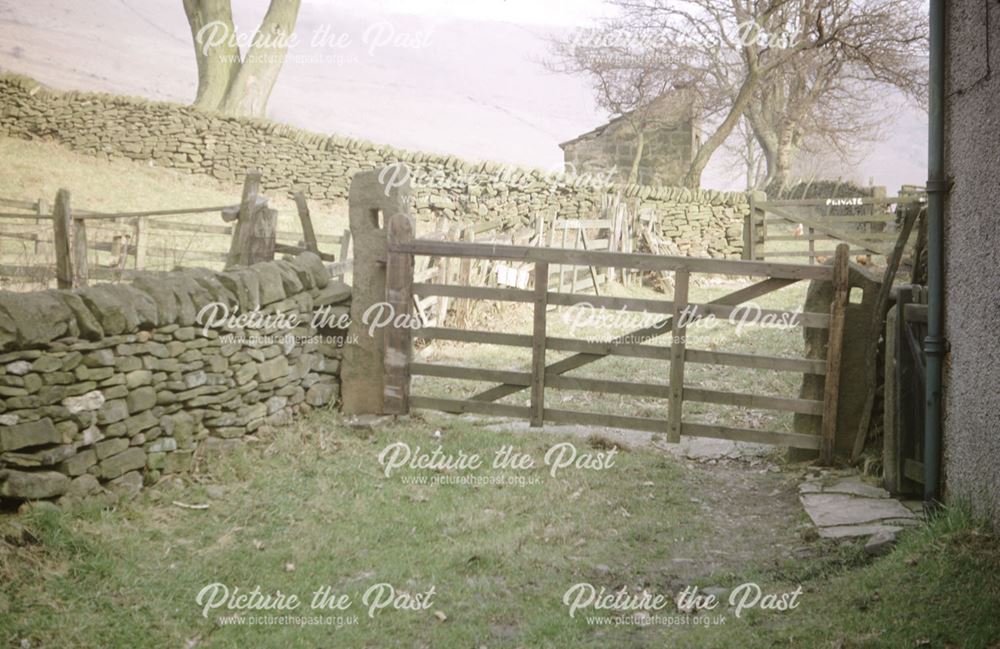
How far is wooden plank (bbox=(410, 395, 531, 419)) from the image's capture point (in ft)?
21.7

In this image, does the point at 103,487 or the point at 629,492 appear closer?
the point at 103,487

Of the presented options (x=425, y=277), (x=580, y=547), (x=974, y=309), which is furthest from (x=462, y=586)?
(x=425, y=277)

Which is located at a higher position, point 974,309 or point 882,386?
point 974,309

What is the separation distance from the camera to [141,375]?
513 cm

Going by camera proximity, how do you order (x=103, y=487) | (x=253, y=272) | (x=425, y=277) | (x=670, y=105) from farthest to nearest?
(x=670, y=105)
(x=425, y=277)
(x=253, y=272)
(x=103, y=487)

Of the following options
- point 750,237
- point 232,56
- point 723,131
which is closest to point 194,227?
point 750,237

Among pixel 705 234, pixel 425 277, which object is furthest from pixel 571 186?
pixel 425 277

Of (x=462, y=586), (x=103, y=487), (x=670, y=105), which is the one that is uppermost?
(x=670, y=105)

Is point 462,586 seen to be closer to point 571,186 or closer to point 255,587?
point 255,587

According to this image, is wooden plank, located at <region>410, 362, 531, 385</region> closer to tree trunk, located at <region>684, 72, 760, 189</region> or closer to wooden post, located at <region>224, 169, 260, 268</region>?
wooden post, located at <region>224, 169, 260, 268</region>

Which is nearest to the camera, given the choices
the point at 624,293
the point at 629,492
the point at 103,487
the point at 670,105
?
the point at 103,487

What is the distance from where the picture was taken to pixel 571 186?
19375 mm

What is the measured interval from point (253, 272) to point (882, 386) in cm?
461

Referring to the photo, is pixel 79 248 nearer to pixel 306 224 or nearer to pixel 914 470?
pixel 306 224
